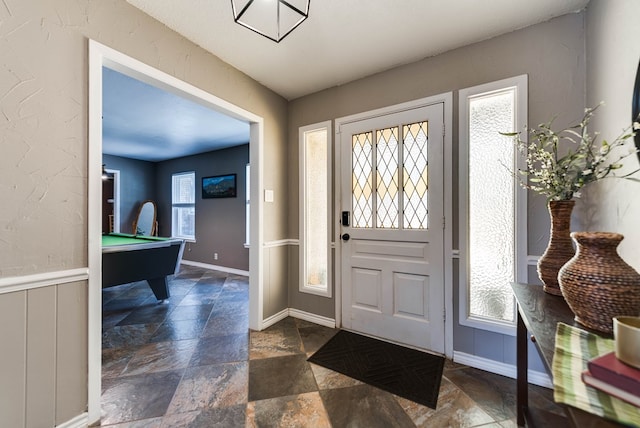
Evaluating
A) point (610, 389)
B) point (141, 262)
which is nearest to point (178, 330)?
point (141, 262)

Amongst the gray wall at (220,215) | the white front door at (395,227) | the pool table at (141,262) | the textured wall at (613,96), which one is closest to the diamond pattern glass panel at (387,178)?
the white front door at (395,227)

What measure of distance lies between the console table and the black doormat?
0.47m

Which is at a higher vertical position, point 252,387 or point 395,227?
point 395,227

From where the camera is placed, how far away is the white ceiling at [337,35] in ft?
5.14

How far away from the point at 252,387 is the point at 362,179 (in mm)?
1829

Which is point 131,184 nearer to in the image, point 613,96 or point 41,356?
point 41,356

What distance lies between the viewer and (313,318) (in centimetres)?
264

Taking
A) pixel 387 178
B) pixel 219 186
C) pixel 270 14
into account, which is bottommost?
pixel 387 178

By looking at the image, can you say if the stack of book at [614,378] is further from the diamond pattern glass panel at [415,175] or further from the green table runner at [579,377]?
the diamond pattern glass panel at [415,175]

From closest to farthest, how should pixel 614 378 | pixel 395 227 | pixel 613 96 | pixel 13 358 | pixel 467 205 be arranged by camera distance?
pixel 614 378 < pixel 13 358 < pixel 613 96 < pixel 467 205 < pixel 395 227

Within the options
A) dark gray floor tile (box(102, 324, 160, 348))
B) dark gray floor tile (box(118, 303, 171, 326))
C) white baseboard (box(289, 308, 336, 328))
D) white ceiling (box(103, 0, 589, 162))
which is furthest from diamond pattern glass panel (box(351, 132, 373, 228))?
dark gray floor tile (box(118, 303, 171, 326))

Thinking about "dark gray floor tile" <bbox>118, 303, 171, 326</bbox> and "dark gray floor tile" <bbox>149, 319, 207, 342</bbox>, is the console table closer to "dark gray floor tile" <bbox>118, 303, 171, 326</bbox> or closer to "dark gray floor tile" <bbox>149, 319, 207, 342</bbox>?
"dark gray floor tile" <bbox>149, 319, 207, 342</bbox>

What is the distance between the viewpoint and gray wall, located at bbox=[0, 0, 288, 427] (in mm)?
1133

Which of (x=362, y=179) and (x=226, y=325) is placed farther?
(x=226, y=325)
